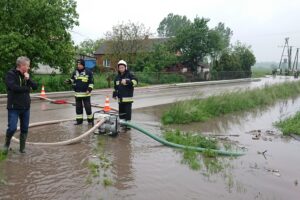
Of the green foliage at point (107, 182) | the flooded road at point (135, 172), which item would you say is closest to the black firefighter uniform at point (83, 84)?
the flooded road at point (135, 172)

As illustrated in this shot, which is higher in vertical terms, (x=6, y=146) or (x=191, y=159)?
(x=6, y=146)

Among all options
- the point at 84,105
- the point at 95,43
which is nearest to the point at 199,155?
the point at 84,105

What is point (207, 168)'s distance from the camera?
7613 mm

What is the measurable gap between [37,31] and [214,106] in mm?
13284

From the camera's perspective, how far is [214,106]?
51.9 feet

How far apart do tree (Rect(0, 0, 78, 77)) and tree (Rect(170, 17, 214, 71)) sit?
2429 cm

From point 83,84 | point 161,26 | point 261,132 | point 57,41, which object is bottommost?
point 261,132

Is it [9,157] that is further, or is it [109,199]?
[9,157]

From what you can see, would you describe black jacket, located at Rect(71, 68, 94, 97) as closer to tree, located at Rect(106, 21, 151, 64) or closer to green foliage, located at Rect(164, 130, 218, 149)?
green foliage, located at Rect(164, 130, 218, 149)

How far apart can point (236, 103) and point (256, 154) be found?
28.4ft

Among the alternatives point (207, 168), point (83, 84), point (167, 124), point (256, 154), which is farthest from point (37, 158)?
point (167, 124)

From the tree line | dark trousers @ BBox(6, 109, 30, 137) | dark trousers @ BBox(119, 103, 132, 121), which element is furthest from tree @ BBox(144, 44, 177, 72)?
Answer: dark trousers @ BBox(6, 109, 30, 137)

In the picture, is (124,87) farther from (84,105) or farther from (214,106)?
(214,106)

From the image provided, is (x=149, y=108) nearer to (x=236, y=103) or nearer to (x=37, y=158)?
(x=236, y=103)
